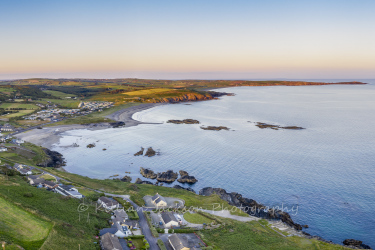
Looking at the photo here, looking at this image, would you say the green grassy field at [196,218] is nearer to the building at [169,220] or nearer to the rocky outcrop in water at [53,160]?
the building at [169,220]

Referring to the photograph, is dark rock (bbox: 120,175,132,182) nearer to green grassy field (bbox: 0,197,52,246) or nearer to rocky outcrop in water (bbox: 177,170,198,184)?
rocky outcrop in water (bbox: 177,170,198,184)

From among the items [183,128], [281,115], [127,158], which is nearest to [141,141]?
[127,158]

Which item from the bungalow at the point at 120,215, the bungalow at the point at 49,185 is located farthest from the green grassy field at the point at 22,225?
the bungalow at the point at 49,185

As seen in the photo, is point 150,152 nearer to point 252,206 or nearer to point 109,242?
point 252,206

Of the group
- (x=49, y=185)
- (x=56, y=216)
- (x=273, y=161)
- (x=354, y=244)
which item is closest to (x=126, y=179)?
(x=49, y=185)

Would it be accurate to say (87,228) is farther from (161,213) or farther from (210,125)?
(210,125)
